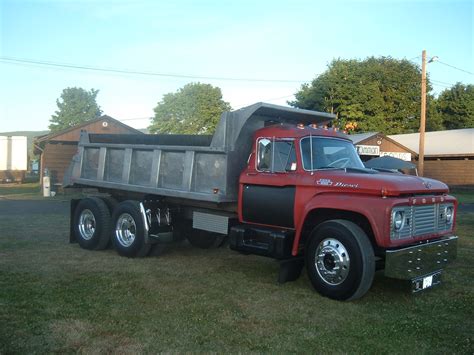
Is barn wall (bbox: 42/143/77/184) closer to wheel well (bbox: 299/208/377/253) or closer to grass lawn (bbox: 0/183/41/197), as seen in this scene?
grass lawn (bbox: 0/183/41/197)

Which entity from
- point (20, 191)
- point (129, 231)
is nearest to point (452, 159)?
point (20, 191)

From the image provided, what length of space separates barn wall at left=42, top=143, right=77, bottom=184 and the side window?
1000 inches

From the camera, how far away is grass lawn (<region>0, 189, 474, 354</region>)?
5125mm

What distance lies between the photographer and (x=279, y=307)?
21.1ft

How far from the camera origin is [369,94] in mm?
51688

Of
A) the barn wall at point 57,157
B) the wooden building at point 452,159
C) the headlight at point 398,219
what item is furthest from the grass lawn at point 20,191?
the wooden building at point 452,159

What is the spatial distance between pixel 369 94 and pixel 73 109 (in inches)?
2118

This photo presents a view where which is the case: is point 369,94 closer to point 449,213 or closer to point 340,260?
point 449,213

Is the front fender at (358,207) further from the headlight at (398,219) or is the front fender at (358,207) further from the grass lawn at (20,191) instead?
the grass lawn at (20,191)

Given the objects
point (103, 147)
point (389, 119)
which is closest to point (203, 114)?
point (389, 119)

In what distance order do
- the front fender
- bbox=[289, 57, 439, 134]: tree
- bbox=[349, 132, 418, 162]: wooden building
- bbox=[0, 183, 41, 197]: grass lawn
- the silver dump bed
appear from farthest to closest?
1. bbox=[289, 57, 439, 134]: tree
2. bbox=[349, 132, 418, 162]: wooden building
3. bbox=[0, 183, 41, 197]: grass lawn
4. the silver dump bed
5. the front fender

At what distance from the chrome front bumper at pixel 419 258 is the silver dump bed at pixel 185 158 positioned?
2.80 metres

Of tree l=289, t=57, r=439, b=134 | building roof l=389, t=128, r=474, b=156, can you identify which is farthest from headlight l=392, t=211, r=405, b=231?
tree l=289, t=57, r=439, b=134

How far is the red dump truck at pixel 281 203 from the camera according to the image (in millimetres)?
6516
